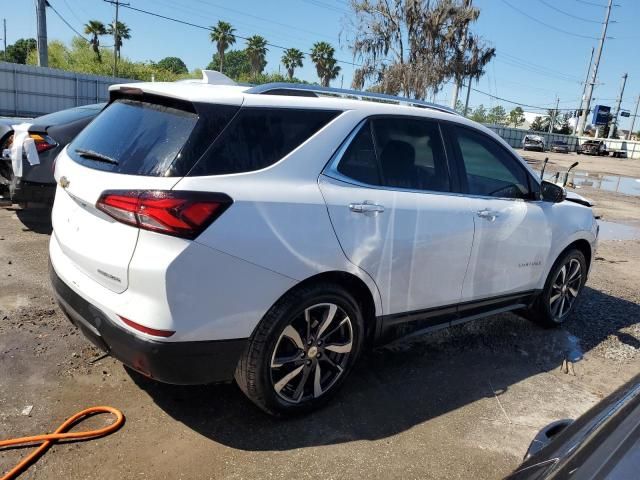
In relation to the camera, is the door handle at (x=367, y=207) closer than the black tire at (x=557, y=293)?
Yes

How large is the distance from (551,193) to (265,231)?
286 cm

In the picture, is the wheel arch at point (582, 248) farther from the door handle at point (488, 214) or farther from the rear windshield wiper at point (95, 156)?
the rear windshield wiper at point (95, 156)

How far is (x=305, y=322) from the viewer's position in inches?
117

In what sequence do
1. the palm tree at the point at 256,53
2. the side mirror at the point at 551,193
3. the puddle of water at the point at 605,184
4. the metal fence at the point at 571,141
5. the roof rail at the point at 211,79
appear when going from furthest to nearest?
the palm tree at the point at 256,53 < the metal fence at the point at 571,141 < the puddle of water at the point at 605,184 < the side mirror at the point at 551,193 < the roof rail at the point at 211,79

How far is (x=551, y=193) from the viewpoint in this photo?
14.6ft

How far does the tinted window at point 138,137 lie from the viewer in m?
2.62

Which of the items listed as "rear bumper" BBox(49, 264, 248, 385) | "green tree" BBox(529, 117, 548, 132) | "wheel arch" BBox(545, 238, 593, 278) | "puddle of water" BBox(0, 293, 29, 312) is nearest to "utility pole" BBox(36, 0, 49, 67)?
"puddle of water" BBox(0, 293, 29, 312)

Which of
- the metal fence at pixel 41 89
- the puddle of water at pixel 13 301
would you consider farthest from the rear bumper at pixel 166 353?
the metal fence at pixel 41 89

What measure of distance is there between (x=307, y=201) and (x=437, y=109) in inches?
59.5

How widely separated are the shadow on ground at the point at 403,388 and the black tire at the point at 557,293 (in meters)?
0.13

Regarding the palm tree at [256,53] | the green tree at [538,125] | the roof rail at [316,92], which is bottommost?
the roof rail at [316,92]

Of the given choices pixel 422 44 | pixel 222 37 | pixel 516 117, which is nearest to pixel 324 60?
pixel 222 37

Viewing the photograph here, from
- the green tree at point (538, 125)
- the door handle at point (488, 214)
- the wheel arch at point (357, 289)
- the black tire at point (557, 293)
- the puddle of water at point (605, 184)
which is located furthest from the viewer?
the green tree at point (538, 125)

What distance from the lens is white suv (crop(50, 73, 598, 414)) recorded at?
8.25ft
